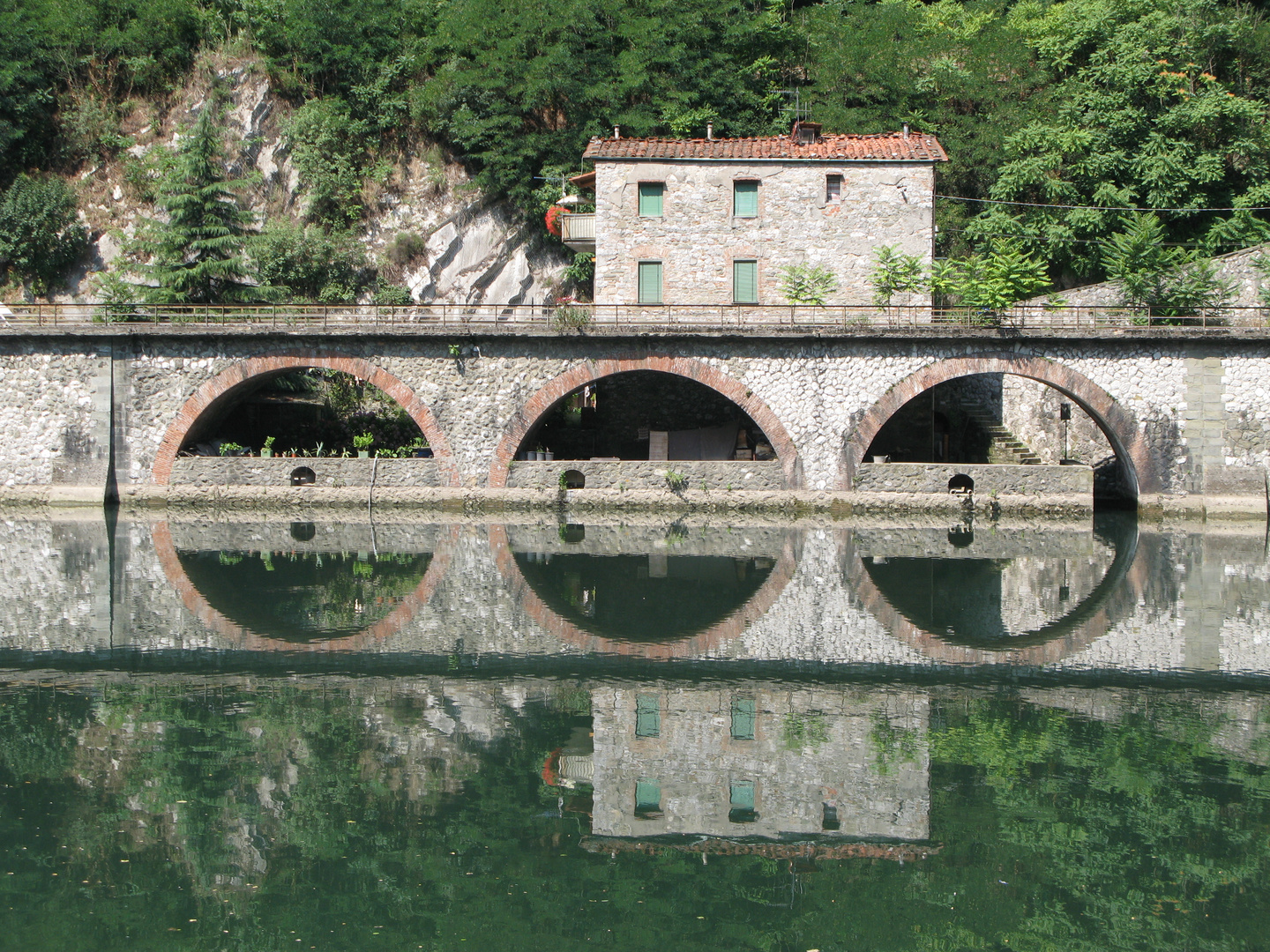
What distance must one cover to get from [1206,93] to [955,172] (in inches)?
277

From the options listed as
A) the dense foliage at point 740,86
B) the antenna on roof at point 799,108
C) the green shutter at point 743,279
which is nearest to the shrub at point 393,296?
the dense foliage at point 740,86

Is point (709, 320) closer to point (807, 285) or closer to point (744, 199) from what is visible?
point (807, 285)

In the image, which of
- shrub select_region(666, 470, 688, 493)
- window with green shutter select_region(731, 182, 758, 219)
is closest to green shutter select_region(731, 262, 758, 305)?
window with green shutter select_region(731, 182, 758, 219)

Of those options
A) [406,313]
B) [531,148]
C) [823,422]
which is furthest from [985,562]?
[531,148]

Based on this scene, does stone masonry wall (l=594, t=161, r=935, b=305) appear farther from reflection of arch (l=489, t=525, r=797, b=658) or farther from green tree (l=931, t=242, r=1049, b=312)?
reflection of arch (l=489, t=525, r=797, b=658)

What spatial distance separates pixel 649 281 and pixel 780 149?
4790 millimetres

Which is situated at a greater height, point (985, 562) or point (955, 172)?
point (955, 172)

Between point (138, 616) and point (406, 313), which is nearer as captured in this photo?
point (138, 616)

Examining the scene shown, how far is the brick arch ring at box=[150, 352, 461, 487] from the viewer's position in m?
27.7

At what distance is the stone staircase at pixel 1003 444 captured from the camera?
30.1m

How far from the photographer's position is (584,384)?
27.7 meters

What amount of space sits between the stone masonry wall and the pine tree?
37.2 feet

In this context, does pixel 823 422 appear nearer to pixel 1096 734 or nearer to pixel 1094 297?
pixel 1094 297

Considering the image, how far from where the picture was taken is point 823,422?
89.7 feet
